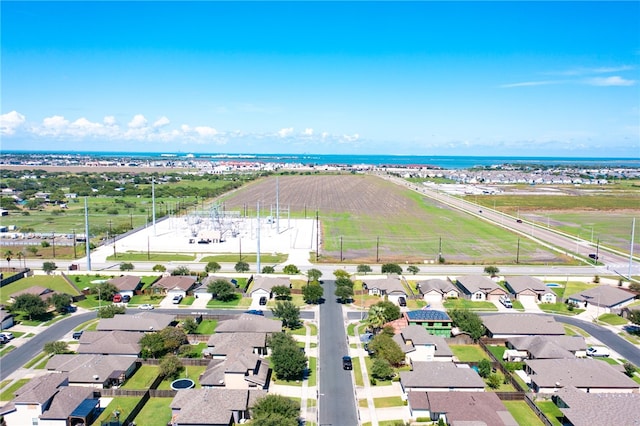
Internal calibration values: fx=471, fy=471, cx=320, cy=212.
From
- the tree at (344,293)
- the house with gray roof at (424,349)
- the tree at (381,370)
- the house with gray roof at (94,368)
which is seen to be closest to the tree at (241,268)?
the tree at (344,293)

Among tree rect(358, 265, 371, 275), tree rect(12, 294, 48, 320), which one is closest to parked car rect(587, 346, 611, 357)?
tree rect(358, 265, 371, 275)

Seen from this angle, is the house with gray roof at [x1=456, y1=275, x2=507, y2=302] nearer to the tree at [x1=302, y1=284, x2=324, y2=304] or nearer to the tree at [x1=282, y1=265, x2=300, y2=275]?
the tree at [x1=302, y1=284, x2=324, y2=304]

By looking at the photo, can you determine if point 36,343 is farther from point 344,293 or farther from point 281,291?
point 344,293

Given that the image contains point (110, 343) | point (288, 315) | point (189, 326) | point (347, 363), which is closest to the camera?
point (347, 363)

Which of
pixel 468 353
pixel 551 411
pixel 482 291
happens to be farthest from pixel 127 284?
pixel 551 411

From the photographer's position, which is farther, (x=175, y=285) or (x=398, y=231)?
(x=398, y=231)

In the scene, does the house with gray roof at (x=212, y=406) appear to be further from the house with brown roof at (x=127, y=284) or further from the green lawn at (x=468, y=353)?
the house with brown roof at (x=127, y=284)
